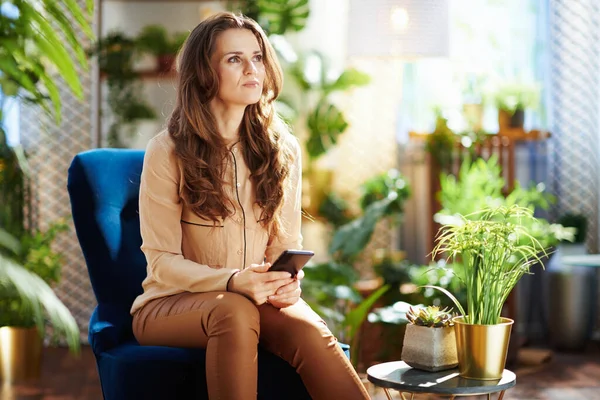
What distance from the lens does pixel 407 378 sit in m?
1.81

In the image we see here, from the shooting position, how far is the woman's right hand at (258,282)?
191 centimetres

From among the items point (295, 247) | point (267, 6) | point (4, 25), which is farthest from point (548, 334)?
point (4, 25)

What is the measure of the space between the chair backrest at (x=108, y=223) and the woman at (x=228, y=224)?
7.8 inches

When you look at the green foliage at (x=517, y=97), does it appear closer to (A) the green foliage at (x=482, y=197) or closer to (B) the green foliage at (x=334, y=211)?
(A) the green foliage at (x=482, y=197)

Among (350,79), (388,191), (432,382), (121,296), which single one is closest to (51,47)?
(432,382)

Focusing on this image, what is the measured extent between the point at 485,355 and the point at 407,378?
0.18 metres

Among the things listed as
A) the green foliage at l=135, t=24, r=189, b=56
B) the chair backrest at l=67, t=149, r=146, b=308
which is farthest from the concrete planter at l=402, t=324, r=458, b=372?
the green foliage at l=135, t=24, r=189, b=56

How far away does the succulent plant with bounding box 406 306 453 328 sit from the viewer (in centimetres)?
190

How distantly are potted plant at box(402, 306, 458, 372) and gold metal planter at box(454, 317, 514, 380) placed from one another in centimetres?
6

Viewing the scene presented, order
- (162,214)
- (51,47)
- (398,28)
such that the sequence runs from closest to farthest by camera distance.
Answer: (51,47) → (162,214) → (398,28)

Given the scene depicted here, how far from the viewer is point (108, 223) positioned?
91.3 inches

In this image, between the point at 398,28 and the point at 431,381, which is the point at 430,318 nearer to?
the point at 431,381

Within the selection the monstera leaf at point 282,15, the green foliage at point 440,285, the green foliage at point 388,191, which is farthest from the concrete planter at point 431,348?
the monstera leaf at point 282,15

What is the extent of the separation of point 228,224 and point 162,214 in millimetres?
168
